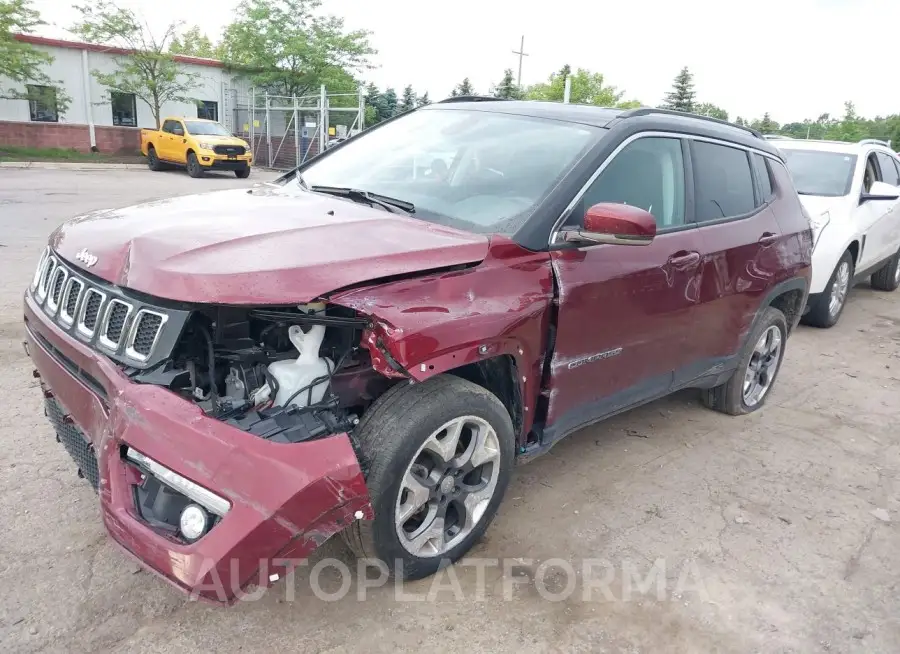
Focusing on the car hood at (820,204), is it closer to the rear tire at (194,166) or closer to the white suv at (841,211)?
the white suv at (841,211)

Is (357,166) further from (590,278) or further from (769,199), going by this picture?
(769,199)

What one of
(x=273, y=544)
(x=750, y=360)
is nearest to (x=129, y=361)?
(x=273, y=544)

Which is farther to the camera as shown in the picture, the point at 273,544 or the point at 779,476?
the point at 779,476

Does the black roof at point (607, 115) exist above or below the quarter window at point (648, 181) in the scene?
above

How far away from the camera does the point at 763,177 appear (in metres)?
4.38

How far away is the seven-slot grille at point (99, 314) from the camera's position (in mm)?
2328

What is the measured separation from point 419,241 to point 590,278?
842 mm

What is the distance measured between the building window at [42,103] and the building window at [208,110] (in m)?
5.55

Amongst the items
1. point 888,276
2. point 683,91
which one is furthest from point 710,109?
point 888,276

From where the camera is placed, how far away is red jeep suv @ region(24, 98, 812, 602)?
2.15m

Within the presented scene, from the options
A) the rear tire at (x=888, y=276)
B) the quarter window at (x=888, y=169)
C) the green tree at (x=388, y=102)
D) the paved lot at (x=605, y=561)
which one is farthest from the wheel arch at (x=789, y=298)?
the green tree at (x=388, y=102)

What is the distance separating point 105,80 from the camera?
25.5 m

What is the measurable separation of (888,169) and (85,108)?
27.3 metres

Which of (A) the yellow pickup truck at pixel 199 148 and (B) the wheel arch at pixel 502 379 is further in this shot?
(A) the yellow pickup truck at pixel 199 148
